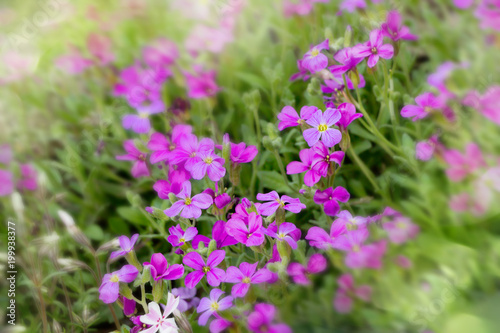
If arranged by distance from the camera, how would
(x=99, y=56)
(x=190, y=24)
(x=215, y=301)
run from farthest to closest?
(x=190, y=24)
(x=99, y=56)
(x=215, y=301)

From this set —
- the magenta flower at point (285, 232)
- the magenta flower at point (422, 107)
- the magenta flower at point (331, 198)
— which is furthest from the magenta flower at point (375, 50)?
the magenta flower at point (285, 232)

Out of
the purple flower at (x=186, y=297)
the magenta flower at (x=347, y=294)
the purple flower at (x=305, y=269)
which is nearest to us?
the magenta flower at (x=347, y=294)

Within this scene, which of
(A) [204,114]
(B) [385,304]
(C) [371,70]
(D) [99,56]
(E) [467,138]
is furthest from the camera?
(D) [99,56]

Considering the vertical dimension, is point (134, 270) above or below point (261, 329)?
below

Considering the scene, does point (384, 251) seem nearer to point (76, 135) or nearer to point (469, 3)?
point (469, 3)

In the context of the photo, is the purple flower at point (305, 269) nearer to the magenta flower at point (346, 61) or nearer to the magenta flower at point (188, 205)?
the magenta flower at point (188, 205)

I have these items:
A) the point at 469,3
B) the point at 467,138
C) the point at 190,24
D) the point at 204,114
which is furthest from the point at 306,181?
the point at 190,24

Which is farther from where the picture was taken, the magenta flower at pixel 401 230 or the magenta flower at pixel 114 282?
the magenta flower at pixel 114 282

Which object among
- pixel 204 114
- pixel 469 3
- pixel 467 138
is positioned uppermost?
pixel 469 3
